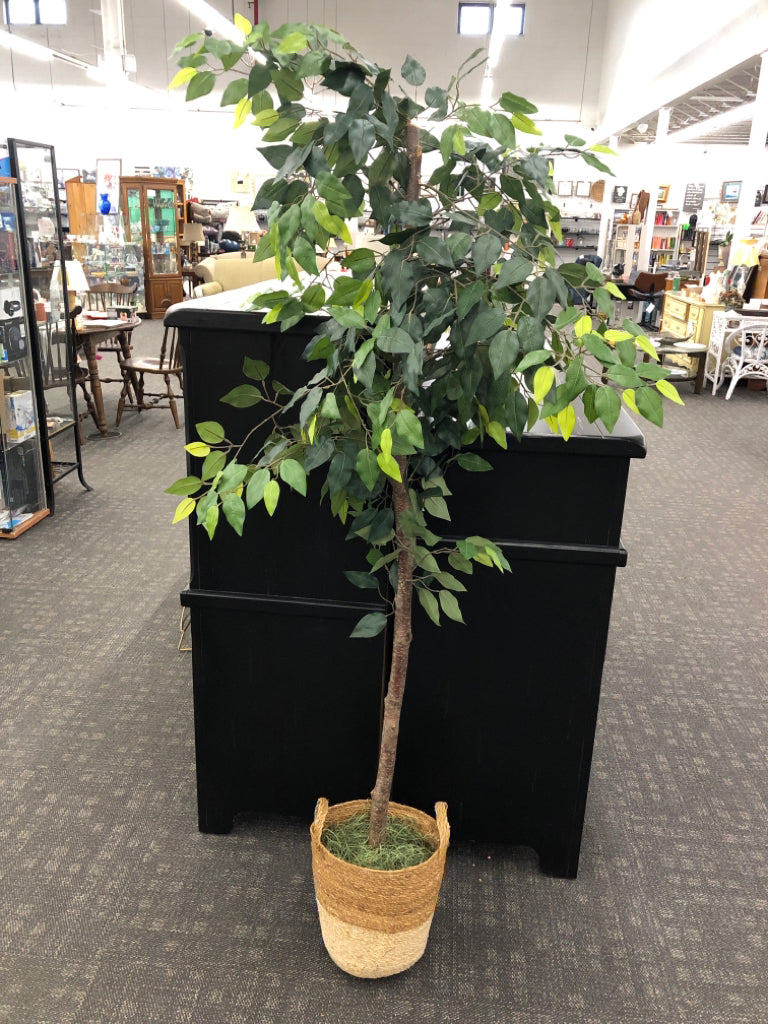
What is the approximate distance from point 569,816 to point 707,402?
22.6 ft

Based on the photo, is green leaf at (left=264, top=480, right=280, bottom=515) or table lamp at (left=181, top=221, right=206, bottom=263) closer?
green leaf at (left=264, top=480, right=280, bottom=515)

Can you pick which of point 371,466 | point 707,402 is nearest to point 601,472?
point 371,466

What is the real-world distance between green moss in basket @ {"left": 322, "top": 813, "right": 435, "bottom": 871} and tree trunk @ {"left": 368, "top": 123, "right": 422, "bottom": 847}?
0.03 meters

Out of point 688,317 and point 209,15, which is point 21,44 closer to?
point 209,15

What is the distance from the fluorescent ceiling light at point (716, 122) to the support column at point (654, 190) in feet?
4.88

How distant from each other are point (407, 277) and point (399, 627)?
694mm

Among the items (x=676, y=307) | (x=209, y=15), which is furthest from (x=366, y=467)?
(x=209, y=15)

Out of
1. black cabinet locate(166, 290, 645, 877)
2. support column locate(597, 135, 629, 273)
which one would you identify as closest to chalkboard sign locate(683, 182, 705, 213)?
support column locate(597, 135, 629, 273)

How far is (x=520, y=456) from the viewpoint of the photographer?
69.4 inches

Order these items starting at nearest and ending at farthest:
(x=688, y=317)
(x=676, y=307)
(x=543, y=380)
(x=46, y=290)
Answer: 1. (x=543, y=380)
2. (x=46, y=290)
3. (x=688, y=317)
4. (x=676, y=307)

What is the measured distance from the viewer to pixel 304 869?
2.05 m

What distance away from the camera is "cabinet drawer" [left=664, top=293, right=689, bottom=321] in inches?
395

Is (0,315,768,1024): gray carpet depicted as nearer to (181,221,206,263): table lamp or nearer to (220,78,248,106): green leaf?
(220,78,248,106): green leaf

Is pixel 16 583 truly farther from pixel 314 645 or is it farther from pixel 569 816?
pixel 569 816
